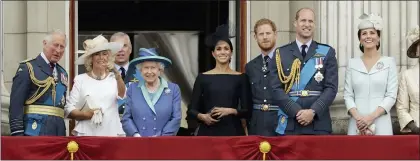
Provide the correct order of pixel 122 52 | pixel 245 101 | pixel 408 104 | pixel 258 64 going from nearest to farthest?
pixel 245 101, pixel 258 64, pixel 408 104, pixel 122 52

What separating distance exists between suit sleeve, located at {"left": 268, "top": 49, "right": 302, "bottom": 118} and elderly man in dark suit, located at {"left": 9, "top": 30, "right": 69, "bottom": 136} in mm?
1849

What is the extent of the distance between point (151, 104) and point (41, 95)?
0.96 m

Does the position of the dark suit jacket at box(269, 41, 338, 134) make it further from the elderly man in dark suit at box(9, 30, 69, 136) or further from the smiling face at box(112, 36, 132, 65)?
the elderly man in dark suit at box(9, 30, 69, 136)

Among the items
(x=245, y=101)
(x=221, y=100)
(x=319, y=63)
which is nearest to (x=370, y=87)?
(x=319, y=63)

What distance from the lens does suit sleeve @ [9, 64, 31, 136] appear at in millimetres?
10812

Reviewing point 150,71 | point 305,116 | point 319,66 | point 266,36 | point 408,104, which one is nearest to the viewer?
point 305,116

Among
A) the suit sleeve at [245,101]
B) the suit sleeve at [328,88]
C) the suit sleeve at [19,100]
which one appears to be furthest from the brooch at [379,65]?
the suit sleeve at [19,100]

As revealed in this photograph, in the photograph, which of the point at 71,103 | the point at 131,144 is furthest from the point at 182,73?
the point at 131,144

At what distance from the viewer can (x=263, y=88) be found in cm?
1150

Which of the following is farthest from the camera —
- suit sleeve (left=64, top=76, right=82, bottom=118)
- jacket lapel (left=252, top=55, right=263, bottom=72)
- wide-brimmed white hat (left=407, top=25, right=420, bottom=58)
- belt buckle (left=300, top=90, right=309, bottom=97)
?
wide-brimmed white hat (left=407, top=25, right=420, bottom=58)

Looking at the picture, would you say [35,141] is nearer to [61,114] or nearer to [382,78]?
[61,114]

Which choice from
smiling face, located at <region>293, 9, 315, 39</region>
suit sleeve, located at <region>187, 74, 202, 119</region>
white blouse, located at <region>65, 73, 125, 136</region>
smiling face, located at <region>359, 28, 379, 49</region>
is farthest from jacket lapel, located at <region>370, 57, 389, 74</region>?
white blouse, located at <region>65, 73, 125, 136</region>

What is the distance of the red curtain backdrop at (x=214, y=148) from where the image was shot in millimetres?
10125

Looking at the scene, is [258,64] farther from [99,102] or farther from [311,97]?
[99,102]
